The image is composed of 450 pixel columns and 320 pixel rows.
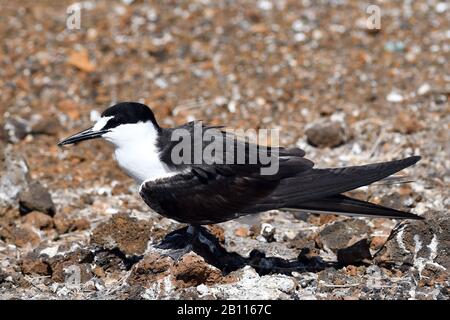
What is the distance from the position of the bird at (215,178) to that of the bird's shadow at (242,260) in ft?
0.73

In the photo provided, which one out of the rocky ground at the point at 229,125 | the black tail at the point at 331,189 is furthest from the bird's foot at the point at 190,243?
the black tail at the point at 331,189

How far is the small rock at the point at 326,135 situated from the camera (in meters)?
7.95

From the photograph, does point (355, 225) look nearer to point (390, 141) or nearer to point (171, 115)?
point (390, 141)

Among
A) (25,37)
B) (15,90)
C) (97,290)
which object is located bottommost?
(97,290)

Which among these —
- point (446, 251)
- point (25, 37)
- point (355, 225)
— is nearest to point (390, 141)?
point (355, 225)

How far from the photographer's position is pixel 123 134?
5.60 m

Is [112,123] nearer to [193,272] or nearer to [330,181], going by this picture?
[193,272]

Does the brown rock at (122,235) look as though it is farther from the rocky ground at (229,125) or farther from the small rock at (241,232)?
the small rock at (241,232)

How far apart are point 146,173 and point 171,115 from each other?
3301mm

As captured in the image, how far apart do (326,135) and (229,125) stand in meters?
1.10

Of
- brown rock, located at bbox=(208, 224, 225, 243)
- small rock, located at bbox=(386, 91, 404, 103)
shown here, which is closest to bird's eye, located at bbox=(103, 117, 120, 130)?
brown rock, located at bbox=(208, 224, 225, 243)

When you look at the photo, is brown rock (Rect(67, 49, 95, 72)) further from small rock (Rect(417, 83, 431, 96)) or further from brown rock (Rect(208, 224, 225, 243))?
brown rock (Rect(208, 224, 225, 243))

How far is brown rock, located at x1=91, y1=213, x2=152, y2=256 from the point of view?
5954 mm

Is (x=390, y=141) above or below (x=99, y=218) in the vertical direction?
above
